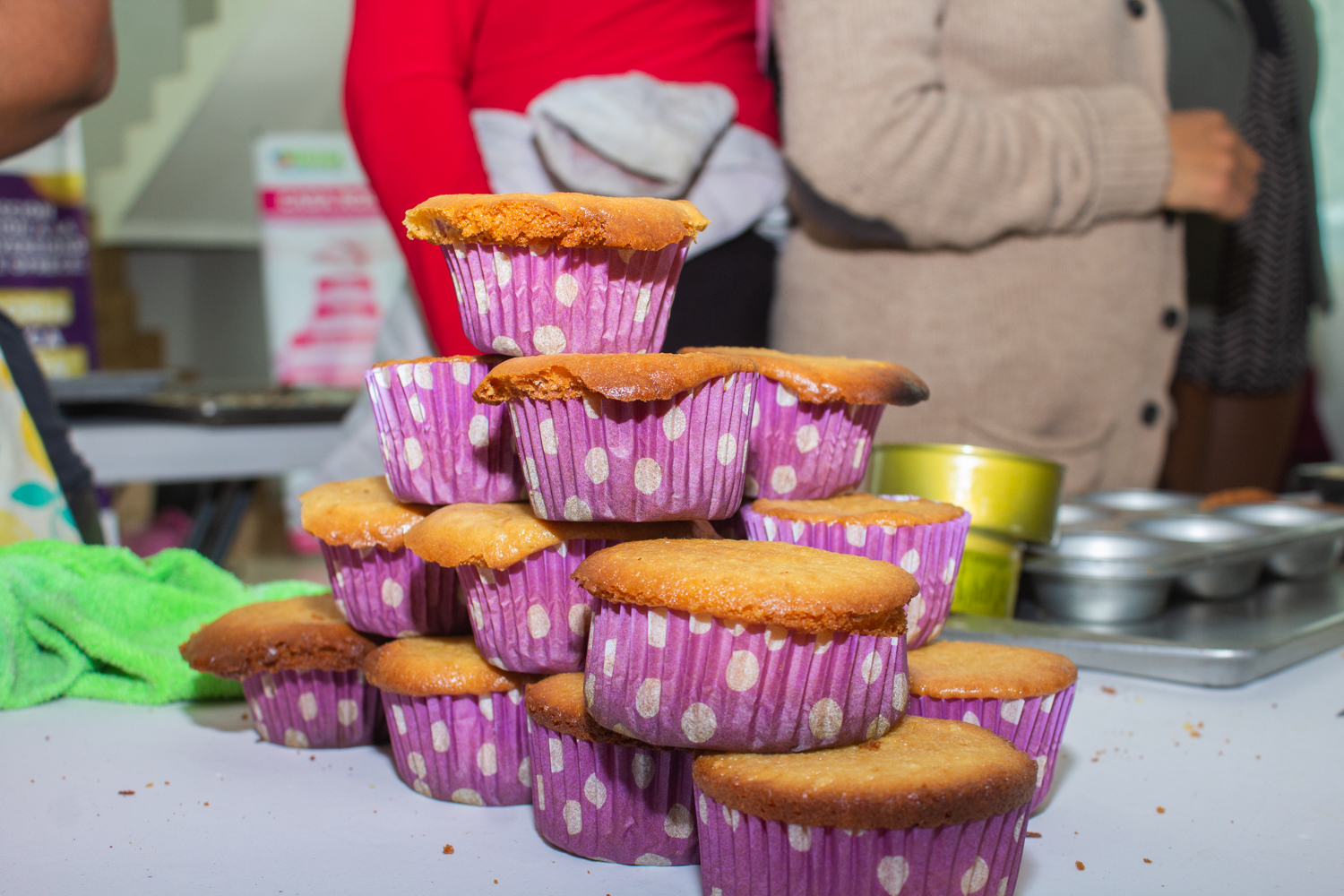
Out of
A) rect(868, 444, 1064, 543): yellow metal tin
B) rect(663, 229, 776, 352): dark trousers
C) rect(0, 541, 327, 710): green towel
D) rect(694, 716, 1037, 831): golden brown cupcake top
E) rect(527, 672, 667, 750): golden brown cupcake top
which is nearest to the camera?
rect(694, 716, 1037, 831): golden brown cupcake top

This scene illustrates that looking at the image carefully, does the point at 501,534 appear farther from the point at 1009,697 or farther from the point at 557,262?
the point at 1009,697

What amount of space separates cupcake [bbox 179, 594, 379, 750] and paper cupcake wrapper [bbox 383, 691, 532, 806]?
0.38 ft

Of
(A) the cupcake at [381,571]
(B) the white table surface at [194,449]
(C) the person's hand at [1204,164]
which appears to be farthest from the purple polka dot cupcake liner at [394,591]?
(B) the white table surface at [194,449]

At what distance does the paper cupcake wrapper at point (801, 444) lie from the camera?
0.80 metres

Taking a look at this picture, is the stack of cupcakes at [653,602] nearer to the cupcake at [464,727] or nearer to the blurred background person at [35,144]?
the cupcake at [464,727]

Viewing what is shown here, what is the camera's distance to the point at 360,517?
0.82 m

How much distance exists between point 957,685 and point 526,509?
1.09 feet

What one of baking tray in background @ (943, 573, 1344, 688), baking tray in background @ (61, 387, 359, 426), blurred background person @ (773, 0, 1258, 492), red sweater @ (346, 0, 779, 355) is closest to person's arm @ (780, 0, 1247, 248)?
blurred background person @ (773, 0, 1258, 492)

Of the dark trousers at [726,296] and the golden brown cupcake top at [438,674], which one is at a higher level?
the dark trousers at [726,296]

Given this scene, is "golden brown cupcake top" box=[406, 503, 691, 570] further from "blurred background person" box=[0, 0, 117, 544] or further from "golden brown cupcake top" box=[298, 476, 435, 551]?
"blurred background person" box=[0, 0, 117, 544]

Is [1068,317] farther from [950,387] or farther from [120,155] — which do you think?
[120,155]

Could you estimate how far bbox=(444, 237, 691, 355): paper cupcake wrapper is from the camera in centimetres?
73

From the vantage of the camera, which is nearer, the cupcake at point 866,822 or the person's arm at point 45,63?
the cupcake at point 866,822

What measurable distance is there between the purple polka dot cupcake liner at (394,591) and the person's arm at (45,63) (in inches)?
24.6
